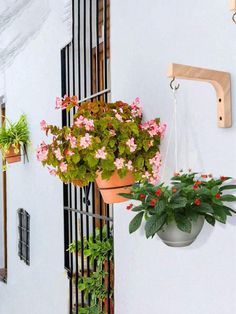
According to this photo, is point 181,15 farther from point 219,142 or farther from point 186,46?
point 219,142

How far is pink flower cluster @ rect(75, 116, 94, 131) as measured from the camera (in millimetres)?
1439

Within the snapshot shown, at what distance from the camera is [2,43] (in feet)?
13.0

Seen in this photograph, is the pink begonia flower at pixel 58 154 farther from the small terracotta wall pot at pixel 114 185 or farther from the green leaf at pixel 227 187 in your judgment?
the green leaf at pixel 227 187

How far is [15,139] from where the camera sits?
335 cm

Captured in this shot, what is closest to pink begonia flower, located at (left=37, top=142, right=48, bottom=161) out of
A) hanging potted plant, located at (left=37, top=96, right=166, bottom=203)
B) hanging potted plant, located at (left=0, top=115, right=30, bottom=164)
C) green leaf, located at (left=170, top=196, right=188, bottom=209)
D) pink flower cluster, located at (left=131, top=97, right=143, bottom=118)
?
hanging potted plant, located at (left=37, top=96, right=166, bottom=203)

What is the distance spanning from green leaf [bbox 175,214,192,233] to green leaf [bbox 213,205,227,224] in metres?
0.07

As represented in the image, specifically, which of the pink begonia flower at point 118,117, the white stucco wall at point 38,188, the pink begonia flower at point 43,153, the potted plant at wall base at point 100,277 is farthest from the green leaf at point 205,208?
the white stucco wall at point 38,188

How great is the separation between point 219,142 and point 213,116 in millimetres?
82

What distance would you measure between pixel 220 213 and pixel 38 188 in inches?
87.3

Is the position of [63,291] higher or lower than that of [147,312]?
lower

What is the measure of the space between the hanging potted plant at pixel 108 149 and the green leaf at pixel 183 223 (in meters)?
0.37

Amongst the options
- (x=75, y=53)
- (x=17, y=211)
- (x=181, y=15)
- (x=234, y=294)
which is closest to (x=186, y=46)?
(x=181, y=15)

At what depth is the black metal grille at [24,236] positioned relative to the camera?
3.46 m

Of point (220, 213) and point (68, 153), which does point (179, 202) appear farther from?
point (68, 153)
